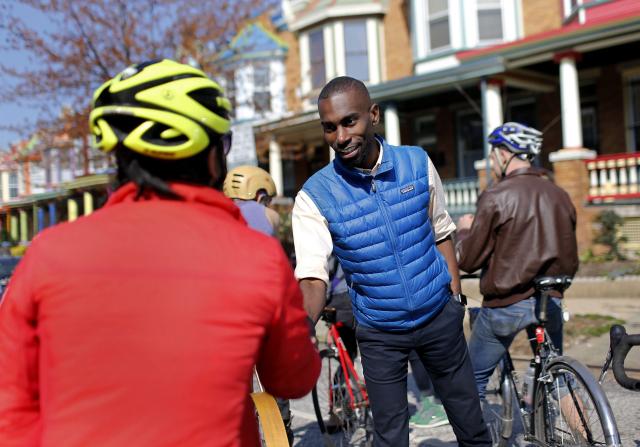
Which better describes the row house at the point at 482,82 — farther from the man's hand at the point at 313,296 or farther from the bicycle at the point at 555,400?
the man's hand at the point at 313,296

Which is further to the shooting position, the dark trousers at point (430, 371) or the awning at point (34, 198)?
the awning at point (34, 198)

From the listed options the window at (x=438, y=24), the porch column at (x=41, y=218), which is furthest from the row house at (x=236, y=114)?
the window at (x=438, y=24)

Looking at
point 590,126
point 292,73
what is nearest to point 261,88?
point 292,73

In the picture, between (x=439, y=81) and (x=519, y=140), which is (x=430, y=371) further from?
(x=439, y=81)

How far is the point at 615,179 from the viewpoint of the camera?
1398cm

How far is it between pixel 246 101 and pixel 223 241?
58.4 feet

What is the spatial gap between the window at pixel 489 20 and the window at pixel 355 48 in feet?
14.5

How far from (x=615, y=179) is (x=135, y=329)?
14.1 metres

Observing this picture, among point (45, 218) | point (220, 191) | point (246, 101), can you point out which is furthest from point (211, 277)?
point (45, 218)

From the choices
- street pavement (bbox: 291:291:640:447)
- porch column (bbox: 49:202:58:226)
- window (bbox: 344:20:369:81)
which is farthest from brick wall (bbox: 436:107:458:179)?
porch column (bbox: 49:202:58:226)

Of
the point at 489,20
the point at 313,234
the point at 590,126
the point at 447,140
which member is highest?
the point at 489,20

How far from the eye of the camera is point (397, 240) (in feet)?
10.5

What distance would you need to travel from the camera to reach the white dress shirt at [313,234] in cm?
307

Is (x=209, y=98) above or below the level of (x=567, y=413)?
above
